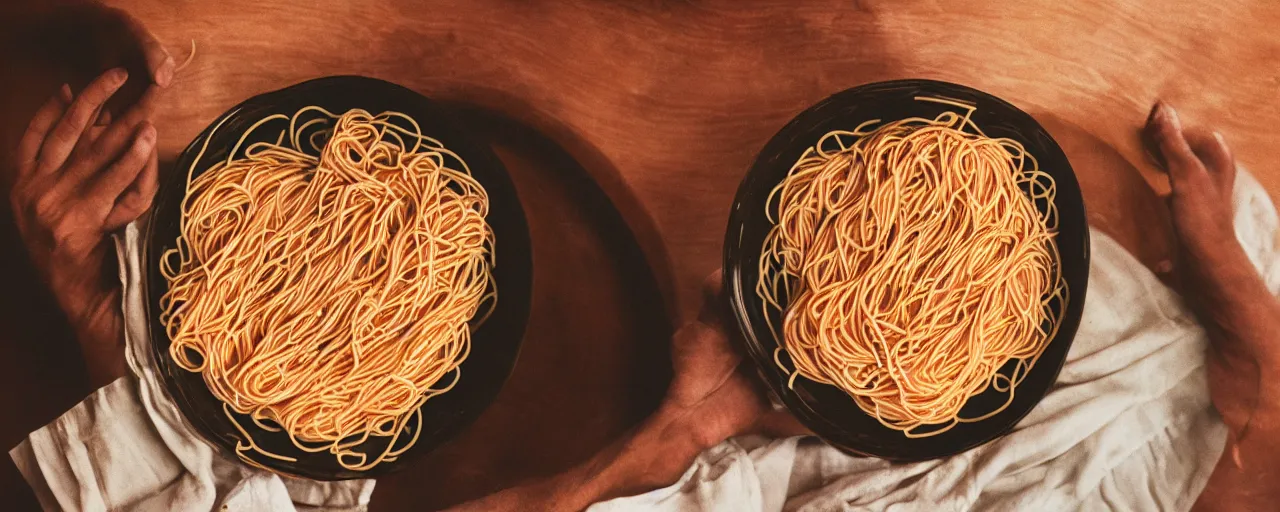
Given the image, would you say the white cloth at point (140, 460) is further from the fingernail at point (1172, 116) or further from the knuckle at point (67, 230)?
the fingernail at point (1172, 116)

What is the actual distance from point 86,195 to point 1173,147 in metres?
1.33

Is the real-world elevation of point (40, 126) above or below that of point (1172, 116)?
below

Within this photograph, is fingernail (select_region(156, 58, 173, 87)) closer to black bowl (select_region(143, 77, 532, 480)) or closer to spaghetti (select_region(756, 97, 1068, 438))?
black bowl (select_region(143, 77, 532, 480))

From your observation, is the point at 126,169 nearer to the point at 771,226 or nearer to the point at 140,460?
the point at 140,460

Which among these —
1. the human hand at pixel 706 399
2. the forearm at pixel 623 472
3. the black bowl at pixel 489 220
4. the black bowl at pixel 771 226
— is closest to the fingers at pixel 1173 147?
the black bowl at pixel 771 226

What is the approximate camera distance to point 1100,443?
2.94ft

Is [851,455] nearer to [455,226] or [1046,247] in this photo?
[1046,247]

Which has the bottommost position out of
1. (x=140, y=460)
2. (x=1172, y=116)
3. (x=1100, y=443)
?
(x=140, y=460)

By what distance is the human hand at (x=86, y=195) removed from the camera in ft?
2.90

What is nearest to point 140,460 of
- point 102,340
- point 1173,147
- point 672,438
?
point 102,340

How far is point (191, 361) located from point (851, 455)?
2.59 feet

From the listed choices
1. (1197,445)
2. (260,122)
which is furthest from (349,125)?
(1197,445)

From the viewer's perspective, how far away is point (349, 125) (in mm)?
820

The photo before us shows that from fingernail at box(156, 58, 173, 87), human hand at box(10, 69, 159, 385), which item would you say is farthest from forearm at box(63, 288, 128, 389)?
fingernail at box(156, 58, 173, 87)
